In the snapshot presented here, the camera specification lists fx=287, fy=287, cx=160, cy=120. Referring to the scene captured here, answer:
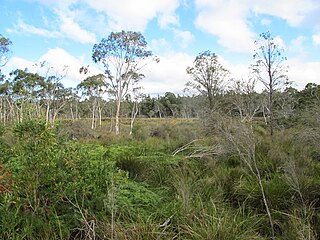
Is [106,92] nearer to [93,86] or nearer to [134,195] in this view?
[93,86]

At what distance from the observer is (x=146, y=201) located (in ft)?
16.1

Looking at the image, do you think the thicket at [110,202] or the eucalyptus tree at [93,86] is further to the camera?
the eucalyptus tree at [93,86]

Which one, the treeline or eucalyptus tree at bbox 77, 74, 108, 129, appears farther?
eucalyptus tree at bbox 77, 74, 108, 129

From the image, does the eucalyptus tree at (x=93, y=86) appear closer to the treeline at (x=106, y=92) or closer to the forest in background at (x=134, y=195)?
the treeline at (x=106, y=92)

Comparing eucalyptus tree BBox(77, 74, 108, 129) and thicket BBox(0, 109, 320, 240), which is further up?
eucalyptus tree BBox(77, 74, 108, 129)

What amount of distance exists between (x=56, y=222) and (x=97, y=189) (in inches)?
32.1

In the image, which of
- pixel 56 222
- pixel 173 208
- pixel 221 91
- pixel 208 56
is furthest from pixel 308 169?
pixel 208 56

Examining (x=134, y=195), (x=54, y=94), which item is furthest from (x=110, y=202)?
Result: (x=54, y=94)

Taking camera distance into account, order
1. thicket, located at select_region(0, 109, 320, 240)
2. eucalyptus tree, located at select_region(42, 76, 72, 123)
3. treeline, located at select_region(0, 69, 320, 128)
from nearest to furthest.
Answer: thicket, located at select_region(0, 109, 320, 240) → treeline, located at select_region(0, 69, 320, 128) → eucalyptus tree, located at select_region(42, 76, 72, 123)

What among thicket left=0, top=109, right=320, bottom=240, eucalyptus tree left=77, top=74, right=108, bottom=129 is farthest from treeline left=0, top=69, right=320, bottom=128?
thicket left=0, top=109, right=320, bottom=240

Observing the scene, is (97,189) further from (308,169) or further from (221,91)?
(221,91)

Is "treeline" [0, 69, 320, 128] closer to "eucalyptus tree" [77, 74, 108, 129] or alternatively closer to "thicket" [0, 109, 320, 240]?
"eucalyptus tree" [77, 74, 108, 129]

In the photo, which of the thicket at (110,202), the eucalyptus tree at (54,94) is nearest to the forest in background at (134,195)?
the thicket at (110,202)

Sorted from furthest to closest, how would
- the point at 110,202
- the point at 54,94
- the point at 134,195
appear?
the point at 54,94 → the point at 134,195 → the point at 110,202
